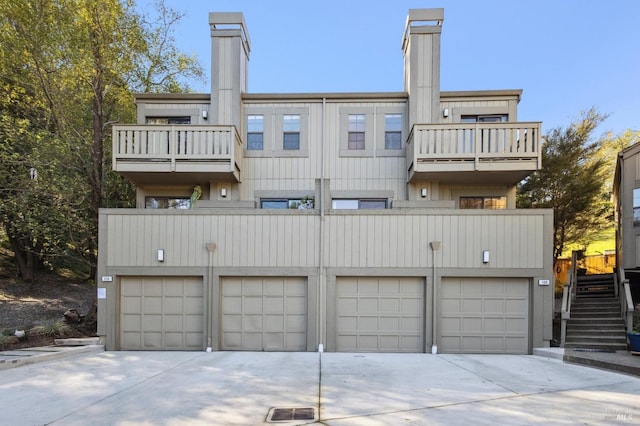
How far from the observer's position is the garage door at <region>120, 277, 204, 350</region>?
868 centimetres

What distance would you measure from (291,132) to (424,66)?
4.31 m

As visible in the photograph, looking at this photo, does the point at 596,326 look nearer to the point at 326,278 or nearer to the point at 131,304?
the point at 326,278

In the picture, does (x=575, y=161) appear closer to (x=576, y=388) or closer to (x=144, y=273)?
(x=576, y=388)

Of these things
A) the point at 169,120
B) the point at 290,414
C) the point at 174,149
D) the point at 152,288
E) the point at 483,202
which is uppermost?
the point at 169,120

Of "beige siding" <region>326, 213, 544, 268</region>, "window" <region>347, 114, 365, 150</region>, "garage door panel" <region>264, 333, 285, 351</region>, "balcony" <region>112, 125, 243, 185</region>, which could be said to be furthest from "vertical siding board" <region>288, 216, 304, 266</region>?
"window" <region>347, 114, 365, 150</region>

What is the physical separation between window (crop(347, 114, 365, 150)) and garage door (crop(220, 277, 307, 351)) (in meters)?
4.44

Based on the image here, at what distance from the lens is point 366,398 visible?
5.13m

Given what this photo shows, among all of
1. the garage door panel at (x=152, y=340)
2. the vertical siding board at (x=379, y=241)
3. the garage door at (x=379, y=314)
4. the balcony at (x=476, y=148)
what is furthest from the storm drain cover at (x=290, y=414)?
the balcony at (x=476, y=148)

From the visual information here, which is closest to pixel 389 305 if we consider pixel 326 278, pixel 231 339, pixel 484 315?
pixel 326 278

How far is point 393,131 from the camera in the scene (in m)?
10.9

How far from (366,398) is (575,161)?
12159 mm

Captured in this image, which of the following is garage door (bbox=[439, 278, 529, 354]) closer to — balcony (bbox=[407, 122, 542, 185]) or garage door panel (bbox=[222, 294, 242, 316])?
balcony (bbox=[407, 122, 542, 185])

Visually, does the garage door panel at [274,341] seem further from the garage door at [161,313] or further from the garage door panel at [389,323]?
the garage door panel at [389,323]

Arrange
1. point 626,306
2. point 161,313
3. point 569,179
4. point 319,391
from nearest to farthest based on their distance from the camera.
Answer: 1. point 319,391
2. point 161,313
3. point 626,306
4. point 569,179
